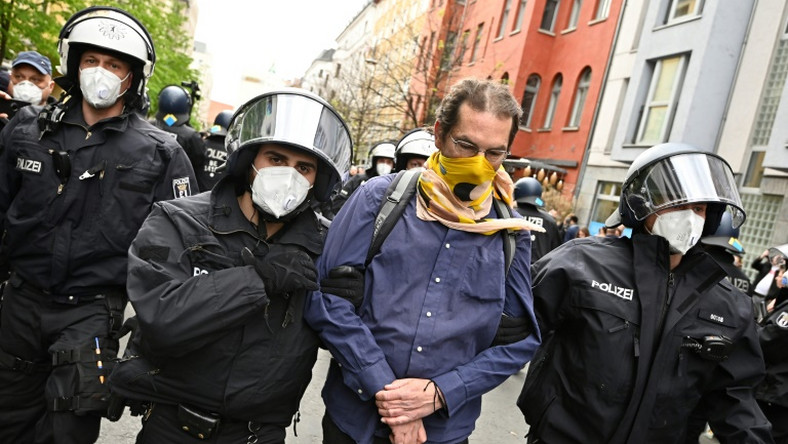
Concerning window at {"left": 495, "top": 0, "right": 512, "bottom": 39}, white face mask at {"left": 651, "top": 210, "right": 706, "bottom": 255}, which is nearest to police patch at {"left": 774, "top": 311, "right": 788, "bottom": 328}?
white face mask at {"left": 651, "top": 210, "right": 706, "bottom": 255}

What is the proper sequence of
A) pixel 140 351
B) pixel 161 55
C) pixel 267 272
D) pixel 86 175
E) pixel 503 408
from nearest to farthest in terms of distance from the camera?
pixel 267 272 → pixel 140 351 → pixel 86 175 → pixel 503 408 → pixel 161 55

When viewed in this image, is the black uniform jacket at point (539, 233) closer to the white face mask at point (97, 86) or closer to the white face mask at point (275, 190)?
the white face mask at point (97, 86)

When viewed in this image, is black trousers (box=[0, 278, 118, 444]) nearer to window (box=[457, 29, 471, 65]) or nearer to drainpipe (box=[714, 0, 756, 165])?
drainpipe (box=[714, 0, 756, 165])

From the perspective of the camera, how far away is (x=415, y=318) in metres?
2.42

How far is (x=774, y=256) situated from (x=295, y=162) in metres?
7.23

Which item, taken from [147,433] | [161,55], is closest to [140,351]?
[147,433]

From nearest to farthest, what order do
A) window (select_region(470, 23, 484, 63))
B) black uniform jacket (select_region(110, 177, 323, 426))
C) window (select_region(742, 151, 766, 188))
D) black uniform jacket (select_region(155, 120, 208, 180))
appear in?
black uniform jacket (select_region(110, 177, 323, 426)) → black uniform jacket (select_region(155, 120, 208, 180)) → window (select_region(742, 151, 766, 188)) → window (select_region(470, 23, 484, 63))

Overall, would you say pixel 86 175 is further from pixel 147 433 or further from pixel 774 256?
pixel 774 256

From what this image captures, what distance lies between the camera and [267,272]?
7.36ft

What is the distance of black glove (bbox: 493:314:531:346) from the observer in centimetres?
258

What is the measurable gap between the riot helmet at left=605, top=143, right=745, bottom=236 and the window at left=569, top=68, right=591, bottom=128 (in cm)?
1904

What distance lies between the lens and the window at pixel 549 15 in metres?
23.6

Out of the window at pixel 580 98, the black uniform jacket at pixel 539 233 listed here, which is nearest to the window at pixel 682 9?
the window at pixel 580 98

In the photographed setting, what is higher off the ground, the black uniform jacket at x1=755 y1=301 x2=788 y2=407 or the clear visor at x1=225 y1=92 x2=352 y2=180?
the clear visor at x1=225 y1=92 x2=352 y2=180
